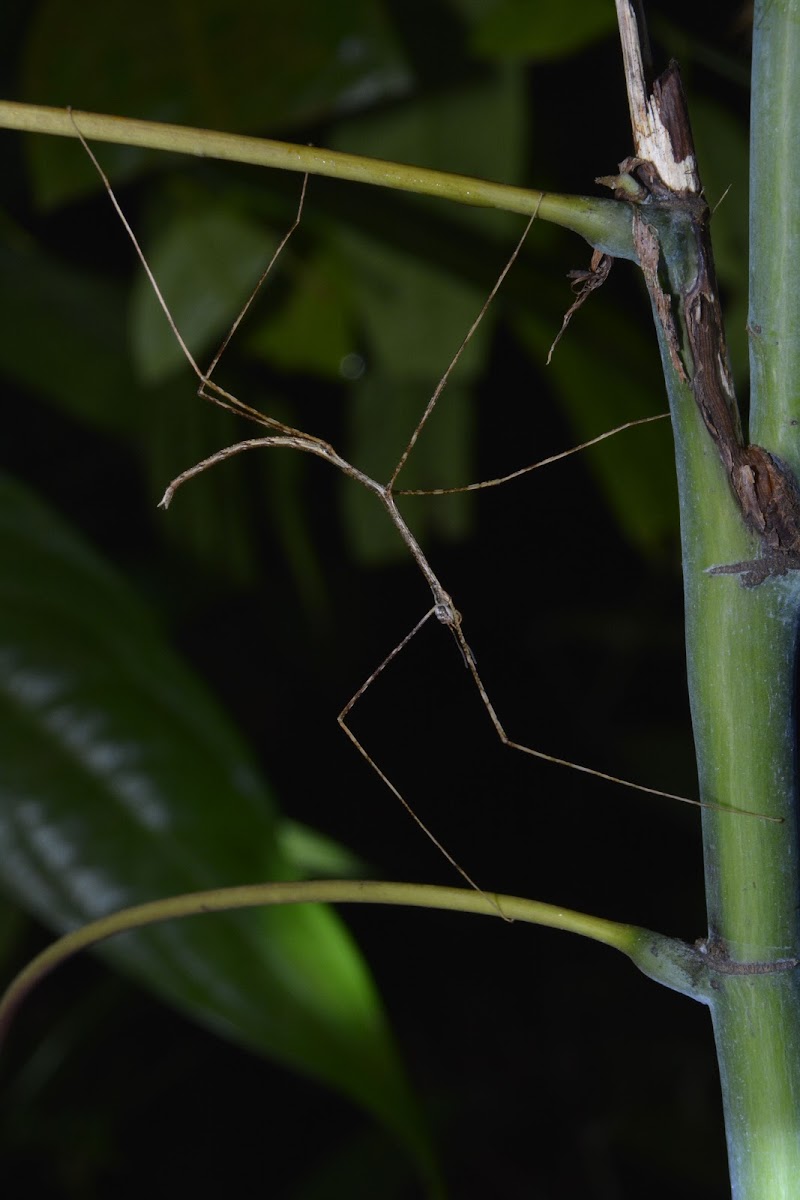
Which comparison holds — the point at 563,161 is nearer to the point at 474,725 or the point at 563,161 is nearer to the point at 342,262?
the point at 342,262

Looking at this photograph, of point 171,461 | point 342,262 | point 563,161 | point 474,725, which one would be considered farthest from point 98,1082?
point 563,161

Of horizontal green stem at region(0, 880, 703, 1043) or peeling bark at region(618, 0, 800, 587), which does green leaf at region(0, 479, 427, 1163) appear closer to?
horizontal green stem at region(0, 880, 703, 1043)

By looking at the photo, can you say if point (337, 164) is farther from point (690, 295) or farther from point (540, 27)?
point (540, 27)

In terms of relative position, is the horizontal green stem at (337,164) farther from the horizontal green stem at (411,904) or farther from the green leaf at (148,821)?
the green leaf at (148,821)

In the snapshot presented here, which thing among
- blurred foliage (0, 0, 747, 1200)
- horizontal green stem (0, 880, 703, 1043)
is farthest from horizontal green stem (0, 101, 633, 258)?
blurred foliage (0, 0, 747, 1200)

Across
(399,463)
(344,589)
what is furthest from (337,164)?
(344,589)

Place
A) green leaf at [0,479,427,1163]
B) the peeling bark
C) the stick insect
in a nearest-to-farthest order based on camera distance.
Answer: the peeling bark
the stick insect
green leaf at [0,479,427,1163]
